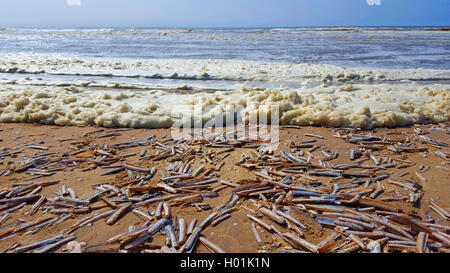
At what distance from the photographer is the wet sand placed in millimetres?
2514

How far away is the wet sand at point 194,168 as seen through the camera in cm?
251

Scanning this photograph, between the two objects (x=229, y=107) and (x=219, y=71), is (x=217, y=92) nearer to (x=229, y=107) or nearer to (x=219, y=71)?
(x=229, y=107)

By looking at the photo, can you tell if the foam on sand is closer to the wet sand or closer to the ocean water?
the ocean water

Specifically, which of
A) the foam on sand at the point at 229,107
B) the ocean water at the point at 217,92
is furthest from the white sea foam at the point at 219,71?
the foam on sand at the point at 229,107

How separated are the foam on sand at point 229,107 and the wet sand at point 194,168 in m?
0.27

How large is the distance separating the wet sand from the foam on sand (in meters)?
0.27

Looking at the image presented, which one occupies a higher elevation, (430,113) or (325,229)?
(430,113)

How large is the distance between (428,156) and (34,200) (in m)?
4.99

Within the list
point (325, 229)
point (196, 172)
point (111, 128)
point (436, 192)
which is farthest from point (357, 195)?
point (111, 128)

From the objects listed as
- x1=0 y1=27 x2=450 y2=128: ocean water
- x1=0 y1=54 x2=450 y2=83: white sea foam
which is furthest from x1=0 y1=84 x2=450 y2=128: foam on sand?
x1=0 y1=54 x2=450 y2=83: white sea foam

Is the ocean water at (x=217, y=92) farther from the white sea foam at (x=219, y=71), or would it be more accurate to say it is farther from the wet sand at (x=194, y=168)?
the wet sand at (x=194, y=168)

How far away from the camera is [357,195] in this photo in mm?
2998

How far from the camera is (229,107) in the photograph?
19.7ft
